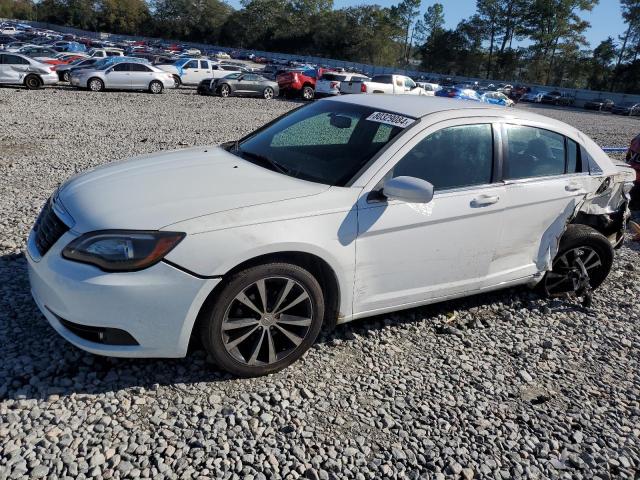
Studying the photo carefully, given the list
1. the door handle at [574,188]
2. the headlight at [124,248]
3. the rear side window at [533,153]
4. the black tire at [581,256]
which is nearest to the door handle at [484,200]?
the rear side window at [533,153]

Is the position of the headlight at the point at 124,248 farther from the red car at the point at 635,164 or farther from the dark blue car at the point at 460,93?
the dark blue car at the point at 460,93

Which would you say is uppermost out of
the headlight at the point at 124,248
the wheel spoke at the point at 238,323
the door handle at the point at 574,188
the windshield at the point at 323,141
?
the windshield at the point at 323,141

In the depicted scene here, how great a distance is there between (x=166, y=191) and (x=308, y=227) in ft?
2.84

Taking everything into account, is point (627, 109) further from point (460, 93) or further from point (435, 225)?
point (435, 225)

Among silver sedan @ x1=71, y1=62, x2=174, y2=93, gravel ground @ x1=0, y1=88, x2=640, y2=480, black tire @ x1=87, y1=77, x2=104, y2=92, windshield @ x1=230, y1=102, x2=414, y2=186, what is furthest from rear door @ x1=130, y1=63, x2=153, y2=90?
windshield @ x1=230, y1=102, x2=414, y2=186

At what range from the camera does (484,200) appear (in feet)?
12.2

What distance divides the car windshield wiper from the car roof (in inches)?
34.9

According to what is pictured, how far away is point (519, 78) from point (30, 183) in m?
95.6

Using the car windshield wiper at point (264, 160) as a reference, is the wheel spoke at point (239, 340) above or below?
below

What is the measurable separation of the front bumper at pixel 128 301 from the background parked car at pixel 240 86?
2378cm

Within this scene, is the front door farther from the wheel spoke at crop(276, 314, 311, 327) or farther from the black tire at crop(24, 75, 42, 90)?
the black tire at crop(24, 75, 42, 90)

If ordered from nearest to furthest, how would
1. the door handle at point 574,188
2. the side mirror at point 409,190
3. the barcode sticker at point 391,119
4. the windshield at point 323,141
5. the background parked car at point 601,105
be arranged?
the side mirror at point 409,190 < the windshield at point 323,141 < the barcode sticker at point 391,119 < the door handle at point 574,188 < the background parked car at point 601,105

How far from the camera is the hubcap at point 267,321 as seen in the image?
304cm

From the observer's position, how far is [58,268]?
2.84 meters
